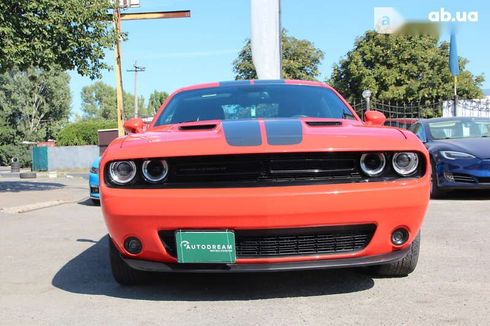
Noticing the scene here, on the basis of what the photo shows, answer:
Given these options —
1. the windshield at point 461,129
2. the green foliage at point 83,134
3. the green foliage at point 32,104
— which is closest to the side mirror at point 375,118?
the windshield at point 461,129

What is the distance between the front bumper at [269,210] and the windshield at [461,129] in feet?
20.5

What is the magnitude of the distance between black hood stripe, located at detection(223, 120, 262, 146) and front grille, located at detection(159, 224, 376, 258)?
0.53m

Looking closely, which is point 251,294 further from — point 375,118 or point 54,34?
point 54,34

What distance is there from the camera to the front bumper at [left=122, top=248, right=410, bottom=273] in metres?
3.21

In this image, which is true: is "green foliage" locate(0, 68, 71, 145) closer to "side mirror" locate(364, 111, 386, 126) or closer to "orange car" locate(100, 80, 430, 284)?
"side mirror" locate(364, 111, 386, 126)

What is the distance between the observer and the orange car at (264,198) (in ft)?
10.3

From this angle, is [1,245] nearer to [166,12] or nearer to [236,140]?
[236,140]

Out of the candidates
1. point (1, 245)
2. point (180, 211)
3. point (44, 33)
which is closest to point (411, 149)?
point (180, 211)

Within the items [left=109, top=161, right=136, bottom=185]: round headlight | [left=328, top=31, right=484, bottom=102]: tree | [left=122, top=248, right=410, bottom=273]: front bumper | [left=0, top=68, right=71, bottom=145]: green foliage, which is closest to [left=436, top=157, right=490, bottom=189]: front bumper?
[left=122, top=248, right=410, bottom=273]: front bumper

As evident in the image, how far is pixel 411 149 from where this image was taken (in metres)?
3.33

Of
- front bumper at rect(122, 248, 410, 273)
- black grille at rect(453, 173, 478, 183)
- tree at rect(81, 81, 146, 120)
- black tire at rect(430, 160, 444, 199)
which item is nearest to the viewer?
front bumper at rect(122, 248, 410, 273)

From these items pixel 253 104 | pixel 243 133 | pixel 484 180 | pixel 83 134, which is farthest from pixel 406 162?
pixel 83 134

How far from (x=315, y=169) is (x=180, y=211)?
825 millimetres

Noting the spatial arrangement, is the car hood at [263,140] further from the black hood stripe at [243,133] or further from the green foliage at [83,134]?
the green foliage at [83,134]
